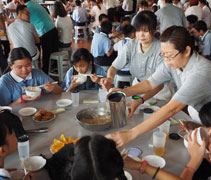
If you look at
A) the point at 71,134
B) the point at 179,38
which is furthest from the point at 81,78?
the point at 179,38

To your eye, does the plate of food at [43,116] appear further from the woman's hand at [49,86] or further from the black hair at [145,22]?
the black hair at [145,22]

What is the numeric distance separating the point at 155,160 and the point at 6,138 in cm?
83

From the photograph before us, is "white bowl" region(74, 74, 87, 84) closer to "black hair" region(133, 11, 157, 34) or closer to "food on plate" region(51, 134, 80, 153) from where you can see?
"black hair" region(133, 11, 157, 34)

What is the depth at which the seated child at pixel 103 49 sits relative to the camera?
4137 millimetres

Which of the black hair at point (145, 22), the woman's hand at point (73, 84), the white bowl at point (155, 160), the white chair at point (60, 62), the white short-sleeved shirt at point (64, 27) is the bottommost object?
the white chair at point (60, 62)

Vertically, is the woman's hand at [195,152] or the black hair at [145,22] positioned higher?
the black hair at [145,22]

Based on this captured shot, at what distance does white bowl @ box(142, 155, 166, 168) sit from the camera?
136cm

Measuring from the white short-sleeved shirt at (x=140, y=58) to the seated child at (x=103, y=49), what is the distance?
160 centimetres

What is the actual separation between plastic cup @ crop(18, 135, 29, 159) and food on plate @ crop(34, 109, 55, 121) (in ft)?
1.40

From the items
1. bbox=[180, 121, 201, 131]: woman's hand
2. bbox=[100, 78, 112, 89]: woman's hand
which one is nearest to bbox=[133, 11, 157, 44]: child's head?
bbox=[100, 78, 112, 89]: woman's hand

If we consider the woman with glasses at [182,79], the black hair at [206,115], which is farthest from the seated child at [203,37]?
the black hair at [206,115]

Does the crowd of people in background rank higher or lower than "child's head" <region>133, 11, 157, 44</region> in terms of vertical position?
lower

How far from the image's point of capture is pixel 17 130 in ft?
5.19

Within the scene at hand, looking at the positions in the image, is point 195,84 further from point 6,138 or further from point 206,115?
point 6,138
